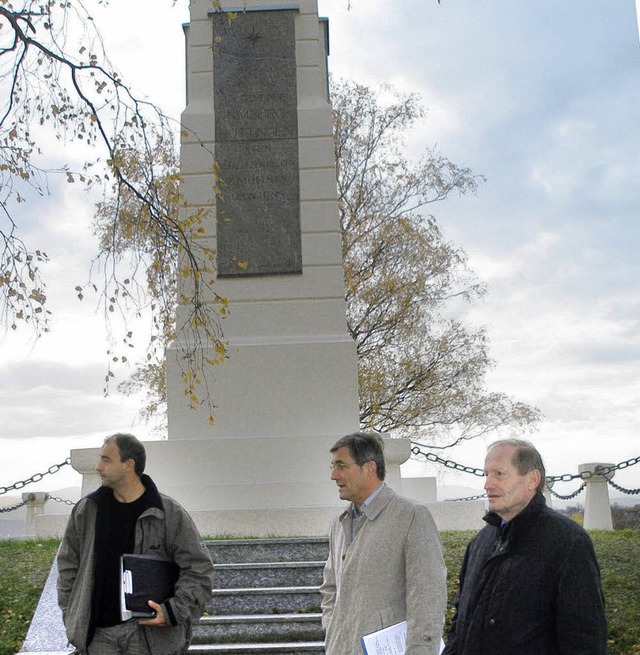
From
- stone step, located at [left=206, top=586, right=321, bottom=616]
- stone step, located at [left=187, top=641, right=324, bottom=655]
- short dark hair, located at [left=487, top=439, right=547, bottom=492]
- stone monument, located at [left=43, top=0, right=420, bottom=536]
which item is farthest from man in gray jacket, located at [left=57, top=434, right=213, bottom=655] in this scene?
stone monument, located at [left=43, top=0, right=420, bottom=536]

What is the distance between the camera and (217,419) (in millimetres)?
11180

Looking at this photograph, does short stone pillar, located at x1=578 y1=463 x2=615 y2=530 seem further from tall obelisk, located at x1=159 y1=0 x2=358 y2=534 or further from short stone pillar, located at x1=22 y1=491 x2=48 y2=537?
short stone pillar, located at x1=22 y1=491 x2=48 y2=537

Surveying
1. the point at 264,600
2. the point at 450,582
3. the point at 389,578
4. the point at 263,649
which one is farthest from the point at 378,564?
the point at 450,582

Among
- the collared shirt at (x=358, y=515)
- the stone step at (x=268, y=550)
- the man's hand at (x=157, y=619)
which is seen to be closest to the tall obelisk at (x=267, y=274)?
the stone step at (x=268, y=550)

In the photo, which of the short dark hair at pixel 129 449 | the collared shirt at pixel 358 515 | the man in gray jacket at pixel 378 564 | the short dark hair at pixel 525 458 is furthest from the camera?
the short dark hair at pixel 129 449

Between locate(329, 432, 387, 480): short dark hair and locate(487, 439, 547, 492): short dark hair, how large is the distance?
70 cm

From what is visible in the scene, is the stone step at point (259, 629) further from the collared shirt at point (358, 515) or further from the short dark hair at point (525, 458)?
the short dark hair at point (525, 458)

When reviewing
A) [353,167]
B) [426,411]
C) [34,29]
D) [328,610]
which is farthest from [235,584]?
[353,167]

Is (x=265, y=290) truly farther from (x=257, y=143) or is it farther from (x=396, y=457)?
(x=396, y=457)

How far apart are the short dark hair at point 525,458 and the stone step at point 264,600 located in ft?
14.0

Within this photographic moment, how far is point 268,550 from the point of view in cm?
864

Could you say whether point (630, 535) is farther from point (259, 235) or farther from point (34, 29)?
point (34, 29)

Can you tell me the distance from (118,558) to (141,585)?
0.61ft

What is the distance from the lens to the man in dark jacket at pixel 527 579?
3328 millimetres
